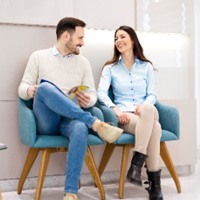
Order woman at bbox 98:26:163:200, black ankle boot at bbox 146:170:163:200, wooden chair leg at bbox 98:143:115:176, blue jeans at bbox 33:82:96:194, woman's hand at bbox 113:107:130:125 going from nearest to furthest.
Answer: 1. blue jeans at bbox 33:82:96:194
2. black ankle boot at bbox 146:170:163:200
3. woman's hand at bbox 113:107:130:125
4. woman at bbox 98:26:163:200
5. wooden chair leg at bbox 98:143:115:176

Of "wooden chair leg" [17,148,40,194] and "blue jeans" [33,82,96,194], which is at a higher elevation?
"blue jeans" [33,82,96,194]

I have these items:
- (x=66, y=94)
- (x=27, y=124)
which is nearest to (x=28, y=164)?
(x=27, y=124)

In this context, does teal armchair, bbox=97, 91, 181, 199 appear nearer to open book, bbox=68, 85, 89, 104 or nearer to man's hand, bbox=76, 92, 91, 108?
man's hand, bbox=76, 92, 91, 108

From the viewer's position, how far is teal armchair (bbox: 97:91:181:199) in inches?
128

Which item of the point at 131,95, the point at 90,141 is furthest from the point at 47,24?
the point at 90,141

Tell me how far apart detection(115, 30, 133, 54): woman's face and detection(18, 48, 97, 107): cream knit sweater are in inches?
15.0

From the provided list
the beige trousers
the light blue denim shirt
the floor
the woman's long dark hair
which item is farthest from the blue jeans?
the woman's long dark hair

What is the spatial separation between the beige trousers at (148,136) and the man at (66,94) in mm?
225

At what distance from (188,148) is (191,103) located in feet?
1.52

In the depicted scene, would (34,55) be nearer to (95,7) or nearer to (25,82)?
(25,82)

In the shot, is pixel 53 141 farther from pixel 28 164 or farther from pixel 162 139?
pixel 162 139

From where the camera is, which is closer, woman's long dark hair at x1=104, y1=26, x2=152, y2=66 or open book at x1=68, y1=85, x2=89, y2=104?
open book at x1=68, y1=85, x2=89, y2=104

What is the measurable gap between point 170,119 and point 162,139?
0.86 feet

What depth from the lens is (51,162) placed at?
367 cm
